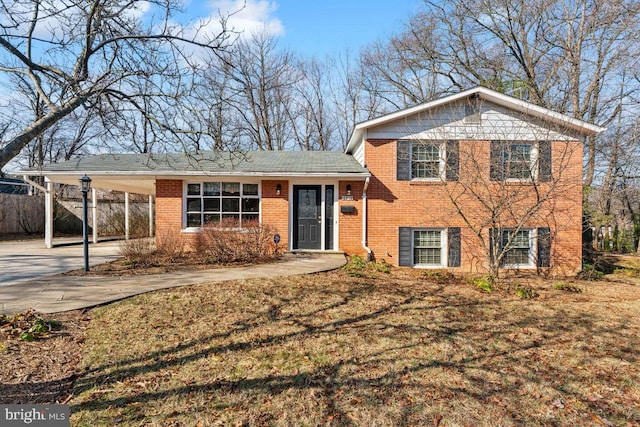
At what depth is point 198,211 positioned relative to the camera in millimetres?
11312

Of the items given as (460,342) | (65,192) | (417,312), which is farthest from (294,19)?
(65,192)

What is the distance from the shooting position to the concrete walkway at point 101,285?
5461 millimetres

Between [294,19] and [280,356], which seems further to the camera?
[294,19]

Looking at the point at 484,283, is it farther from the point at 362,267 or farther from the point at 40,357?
the point at 40,357

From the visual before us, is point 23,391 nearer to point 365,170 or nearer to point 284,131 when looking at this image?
point 365,170

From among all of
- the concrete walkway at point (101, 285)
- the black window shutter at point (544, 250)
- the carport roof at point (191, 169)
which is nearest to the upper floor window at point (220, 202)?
the carport roof at point (191, 169)

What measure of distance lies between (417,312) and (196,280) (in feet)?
14.0

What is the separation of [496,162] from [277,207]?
6.32 m

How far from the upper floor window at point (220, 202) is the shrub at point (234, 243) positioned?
164 cm

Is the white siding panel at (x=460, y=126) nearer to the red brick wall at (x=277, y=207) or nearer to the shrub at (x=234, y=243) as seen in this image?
the red brick wall at (x=277, y=207)

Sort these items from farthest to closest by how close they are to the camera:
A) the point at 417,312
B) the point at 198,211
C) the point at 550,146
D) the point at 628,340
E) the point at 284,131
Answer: the point at 284,131 < the point at 198,211 < the point at 550,146 < the point at 417,312 < the point at 628,340

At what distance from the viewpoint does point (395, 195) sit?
432 inches

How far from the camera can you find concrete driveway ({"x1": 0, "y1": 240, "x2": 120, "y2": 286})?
25.5 feet

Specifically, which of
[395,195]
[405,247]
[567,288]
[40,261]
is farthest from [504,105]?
[40,261]
